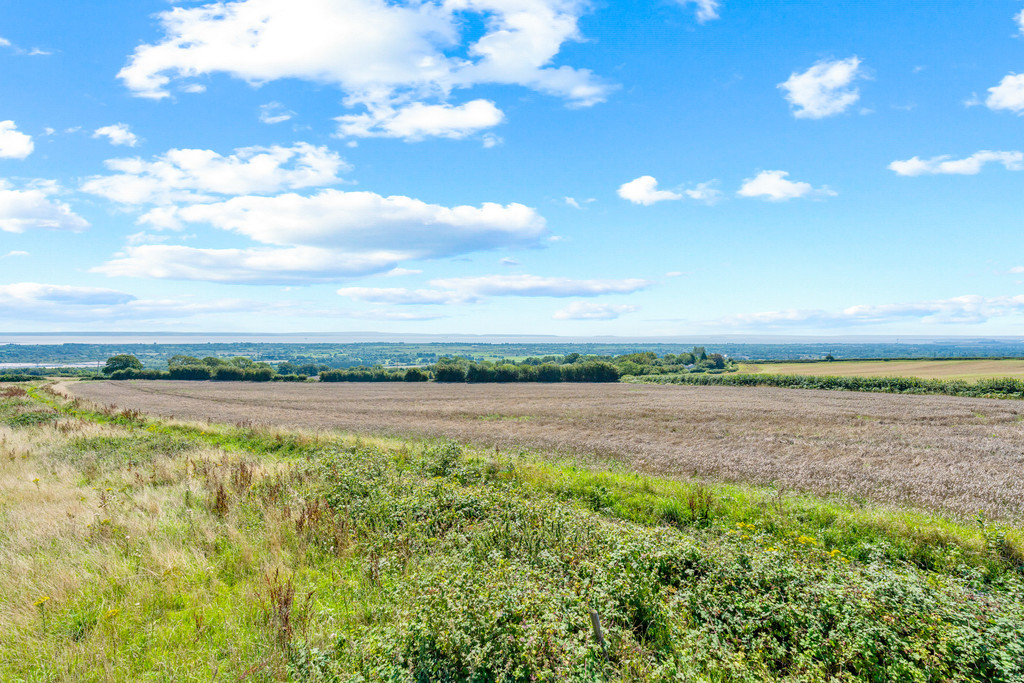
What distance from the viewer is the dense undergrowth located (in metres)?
5.31

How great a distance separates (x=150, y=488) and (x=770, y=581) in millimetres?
13852

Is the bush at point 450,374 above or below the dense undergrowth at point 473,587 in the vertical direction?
below

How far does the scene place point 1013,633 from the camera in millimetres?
5340

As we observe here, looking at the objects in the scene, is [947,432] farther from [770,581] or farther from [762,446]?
[770,581]

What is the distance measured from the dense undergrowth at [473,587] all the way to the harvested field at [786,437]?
391 cm

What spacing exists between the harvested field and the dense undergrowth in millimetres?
3913

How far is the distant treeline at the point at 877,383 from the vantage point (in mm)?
51094

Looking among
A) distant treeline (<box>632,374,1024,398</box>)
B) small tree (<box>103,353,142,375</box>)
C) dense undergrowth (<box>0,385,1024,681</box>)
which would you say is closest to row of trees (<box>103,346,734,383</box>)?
small tree (<box>103,353,142,375</box>)

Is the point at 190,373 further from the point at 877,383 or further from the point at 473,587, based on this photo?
the point at 877,383

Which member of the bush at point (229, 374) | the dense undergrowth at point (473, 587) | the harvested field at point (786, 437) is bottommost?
the bush at point (229, 374)

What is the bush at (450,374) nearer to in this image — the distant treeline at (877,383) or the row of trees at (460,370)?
the row of trees at (460,370)

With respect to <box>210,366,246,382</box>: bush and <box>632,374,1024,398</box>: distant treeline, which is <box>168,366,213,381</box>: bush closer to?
<box>210,366,246,382</box>: bush

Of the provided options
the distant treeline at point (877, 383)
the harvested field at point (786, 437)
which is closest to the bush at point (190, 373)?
the harvested field at point (786, 437)

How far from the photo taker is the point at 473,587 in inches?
242
